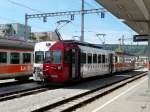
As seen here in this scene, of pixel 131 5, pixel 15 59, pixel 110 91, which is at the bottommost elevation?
pixel 110 91

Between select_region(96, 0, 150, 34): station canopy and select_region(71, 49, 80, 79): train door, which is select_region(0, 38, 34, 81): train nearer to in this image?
select_region(71, 49, 80, 79): train door

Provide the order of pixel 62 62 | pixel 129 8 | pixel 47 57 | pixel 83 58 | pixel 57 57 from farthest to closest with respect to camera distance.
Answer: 1. pixel 83 58
2. pixel 47 57
3. pixel 57 57
4. pixel 62 62
5. pixel 129 8

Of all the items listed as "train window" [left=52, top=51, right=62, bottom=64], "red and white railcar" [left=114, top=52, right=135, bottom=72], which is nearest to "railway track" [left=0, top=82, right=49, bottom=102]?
"train window" [left=52, top=51, right=62, bottom=64]

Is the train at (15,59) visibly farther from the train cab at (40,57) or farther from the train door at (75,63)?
the train door at (75,63)

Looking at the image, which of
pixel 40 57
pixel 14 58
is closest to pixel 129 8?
pixel 40 57

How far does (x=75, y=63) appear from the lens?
2603 centimetres

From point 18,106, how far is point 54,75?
9.31 meters

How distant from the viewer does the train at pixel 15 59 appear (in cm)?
2517

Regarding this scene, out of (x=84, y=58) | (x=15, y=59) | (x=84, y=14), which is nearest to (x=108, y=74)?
(x=84, y=14)

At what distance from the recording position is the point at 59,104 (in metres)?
15.9

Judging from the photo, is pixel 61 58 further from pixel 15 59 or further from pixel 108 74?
pixel 108 74

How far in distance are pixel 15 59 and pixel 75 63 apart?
13.1ft

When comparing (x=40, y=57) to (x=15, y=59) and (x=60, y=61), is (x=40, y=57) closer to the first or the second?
(x=60, y=61)

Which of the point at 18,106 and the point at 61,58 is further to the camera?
the point at 61,58
